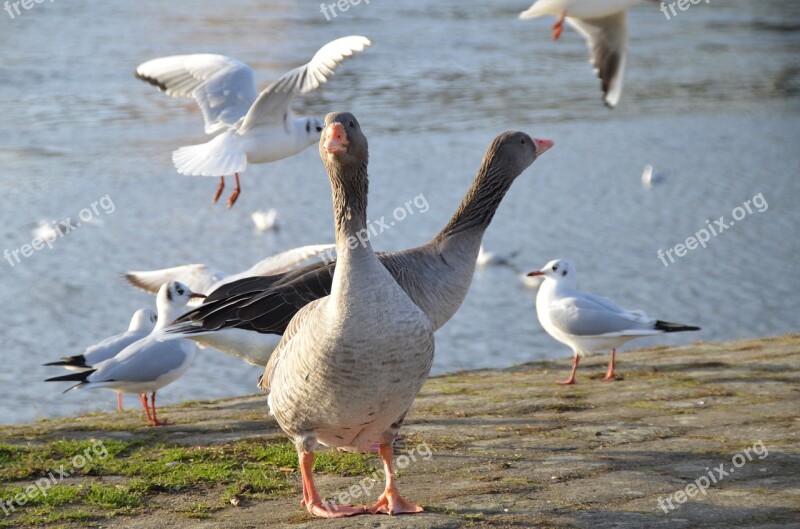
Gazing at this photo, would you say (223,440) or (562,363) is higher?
(223,440)

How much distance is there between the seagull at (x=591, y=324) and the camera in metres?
8.16

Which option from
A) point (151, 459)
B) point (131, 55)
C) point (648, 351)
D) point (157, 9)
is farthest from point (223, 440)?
point (157, 9)

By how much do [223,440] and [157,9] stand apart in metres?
35.6

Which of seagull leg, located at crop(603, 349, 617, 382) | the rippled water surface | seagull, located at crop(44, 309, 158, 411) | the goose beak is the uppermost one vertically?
the goose beak

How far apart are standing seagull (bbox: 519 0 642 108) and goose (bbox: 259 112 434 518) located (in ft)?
15.8

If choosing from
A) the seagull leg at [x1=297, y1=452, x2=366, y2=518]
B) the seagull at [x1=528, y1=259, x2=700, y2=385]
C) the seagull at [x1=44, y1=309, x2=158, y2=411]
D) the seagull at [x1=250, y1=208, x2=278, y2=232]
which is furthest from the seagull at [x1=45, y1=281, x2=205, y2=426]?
the seagull at [x1=250, y1=208, x2=278, y2=232]

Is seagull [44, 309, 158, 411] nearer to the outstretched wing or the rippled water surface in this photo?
the rippled water surface

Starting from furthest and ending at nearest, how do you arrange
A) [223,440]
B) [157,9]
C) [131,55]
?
[157,9] < [131,55] < [223,440]

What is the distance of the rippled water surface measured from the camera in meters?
12.1

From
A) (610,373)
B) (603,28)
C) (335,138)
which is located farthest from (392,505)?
(603,28)

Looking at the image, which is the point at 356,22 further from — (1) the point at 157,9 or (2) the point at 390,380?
(2) the point at 390,380

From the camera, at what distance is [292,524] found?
4676mm

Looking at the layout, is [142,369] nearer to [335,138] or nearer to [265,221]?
[335,138]

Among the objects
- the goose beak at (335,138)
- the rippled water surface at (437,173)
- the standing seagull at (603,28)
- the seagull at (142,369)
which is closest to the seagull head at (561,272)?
the standing seagull at (603,28)
